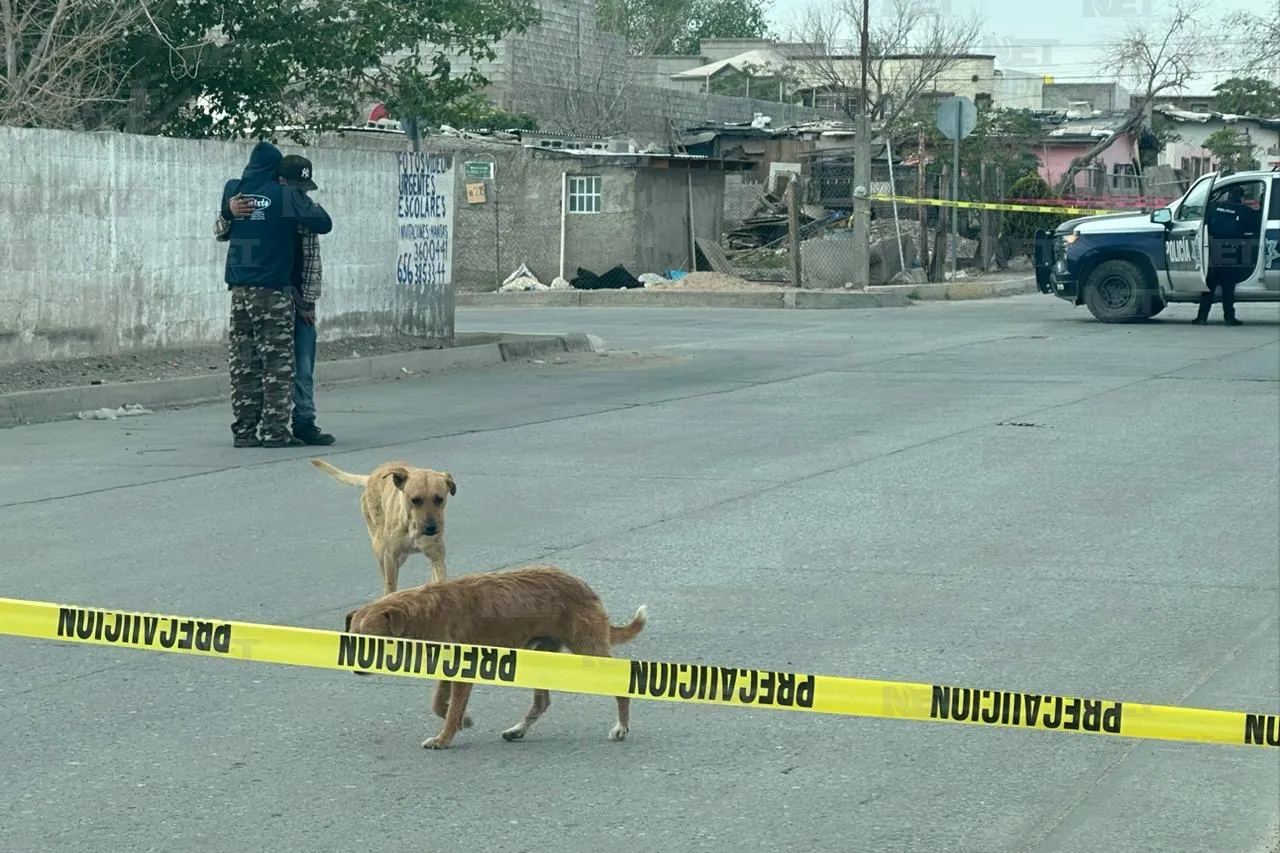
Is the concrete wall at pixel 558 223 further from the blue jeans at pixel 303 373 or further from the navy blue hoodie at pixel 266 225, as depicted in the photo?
the navy blue hoodie at pixel 266 225

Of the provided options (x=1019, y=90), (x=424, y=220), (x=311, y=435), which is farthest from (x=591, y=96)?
(x=311, y=435)

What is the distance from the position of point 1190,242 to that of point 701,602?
16720mm

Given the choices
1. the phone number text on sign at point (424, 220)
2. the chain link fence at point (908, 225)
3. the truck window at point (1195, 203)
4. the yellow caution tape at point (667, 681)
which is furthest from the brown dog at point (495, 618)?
the chain link fence at point (908, 225)

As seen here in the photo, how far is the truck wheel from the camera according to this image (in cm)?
2306

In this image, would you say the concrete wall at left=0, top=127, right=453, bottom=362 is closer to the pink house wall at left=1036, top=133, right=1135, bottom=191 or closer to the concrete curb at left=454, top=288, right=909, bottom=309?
the concrete curb at left=454, top=288, right=909, bottom=309

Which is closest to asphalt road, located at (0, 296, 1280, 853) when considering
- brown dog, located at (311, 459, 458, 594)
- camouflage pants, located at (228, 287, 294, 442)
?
camouflage pants, located at (228, 287, 294, 442)

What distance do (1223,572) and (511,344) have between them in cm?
1155

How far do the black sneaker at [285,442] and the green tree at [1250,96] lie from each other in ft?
173

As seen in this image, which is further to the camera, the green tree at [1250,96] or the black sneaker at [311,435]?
the green tree at [1250,96]

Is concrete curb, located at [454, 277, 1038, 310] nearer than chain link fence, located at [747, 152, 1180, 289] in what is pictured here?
Yes

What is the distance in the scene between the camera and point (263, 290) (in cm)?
1191

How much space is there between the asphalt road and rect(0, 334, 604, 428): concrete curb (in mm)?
524

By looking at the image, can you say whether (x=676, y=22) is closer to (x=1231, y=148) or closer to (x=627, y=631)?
(x=1231, y=148)

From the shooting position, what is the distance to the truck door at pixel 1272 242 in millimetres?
22359
